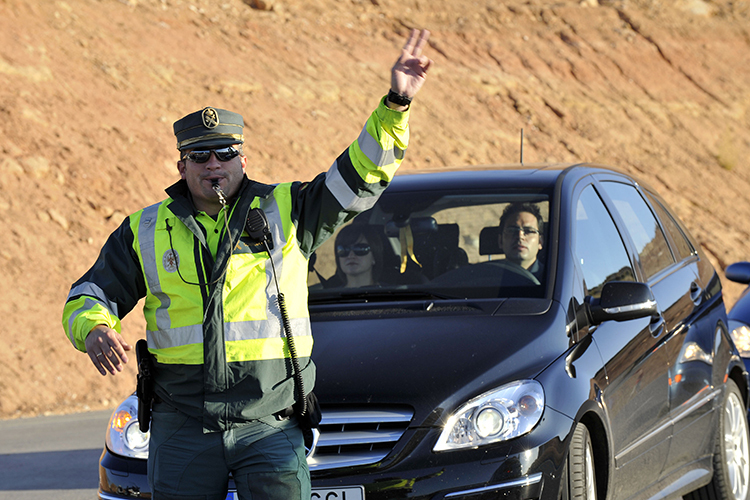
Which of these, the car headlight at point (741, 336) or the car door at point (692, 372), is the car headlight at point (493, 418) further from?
the car headlight at point (741, 336)

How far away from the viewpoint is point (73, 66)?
63.7ft

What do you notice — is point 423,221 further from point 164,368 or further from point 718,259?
point 718,259

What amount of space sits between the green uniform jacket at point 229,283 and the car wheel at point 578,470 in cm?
110

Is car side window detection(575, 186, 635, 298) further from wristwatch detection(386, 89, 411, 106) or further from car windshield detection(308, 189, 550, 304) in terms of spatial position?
wristwatch detection(386, 89, 411, 106)

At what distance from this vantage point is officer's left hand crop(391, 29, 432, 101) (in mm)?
3086

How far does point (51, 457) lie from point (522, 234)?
4.45m

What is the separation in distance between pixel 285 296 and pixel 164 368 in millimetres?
460

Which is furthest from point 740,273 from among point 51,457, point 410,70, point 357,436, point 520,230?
point 51,457

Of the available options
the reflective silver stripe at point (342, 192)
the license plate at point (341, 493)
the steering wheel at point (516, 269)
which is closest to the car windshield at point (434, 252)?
the steering wheel at point (516, 269)

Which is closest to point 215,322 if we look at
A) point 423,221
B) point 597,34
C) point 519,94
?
point 423,221

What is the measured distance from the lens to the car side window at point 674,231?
5.86 m

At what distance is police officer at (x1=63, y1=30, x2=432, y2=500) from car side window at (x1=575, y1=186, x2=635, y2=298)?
1723mm

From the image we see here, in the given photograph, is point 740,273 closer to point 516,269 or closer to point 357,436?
point 516,269

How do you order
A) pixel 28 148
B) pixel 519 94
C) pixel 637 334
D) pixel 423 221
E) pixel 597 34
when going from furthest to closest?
pixel 597 34 < pixel 519 94 < pixel 28 148 < pixel 423 221 < pixel 637 334
